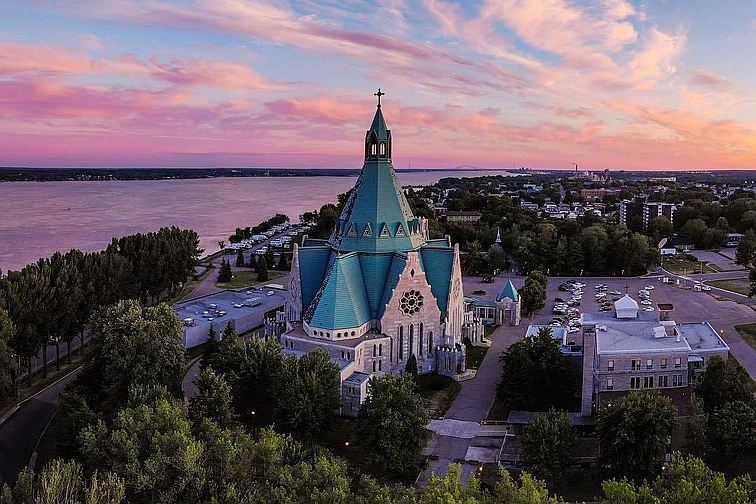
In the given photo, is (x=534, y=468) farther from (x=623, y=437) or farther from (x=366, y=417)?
(x=366, y=417)

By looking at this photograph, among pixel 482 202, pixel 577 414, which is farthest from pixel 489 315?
pixel 482 202

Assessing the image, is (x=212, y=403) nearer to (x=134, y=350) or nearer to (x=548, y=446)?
(x=134, y=350)

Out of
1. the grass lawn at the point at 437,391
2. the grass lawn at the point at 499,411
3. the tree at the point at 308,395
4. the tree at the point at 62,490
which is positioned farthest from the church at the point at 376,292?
the tree at the point at 62,490

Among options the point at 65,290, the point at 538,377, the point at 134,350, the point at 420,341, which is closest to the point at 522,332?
the point at 420,341

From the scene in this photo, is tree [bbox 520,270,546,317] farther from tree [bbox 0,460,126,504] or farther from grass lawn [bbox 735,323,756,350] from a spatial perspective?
tree [bbox 0,460,126,504]

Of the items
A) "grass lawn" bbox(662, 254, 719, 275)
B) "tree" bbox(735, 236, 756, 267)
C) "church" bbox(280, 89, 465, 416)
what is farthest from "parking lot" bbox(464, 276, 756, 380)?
"tree" bbox(735, 236, 756, 267)

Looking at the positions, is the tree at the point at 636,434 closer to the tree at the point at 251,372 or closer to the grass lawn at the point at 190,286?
the tree at the point at 251,372
